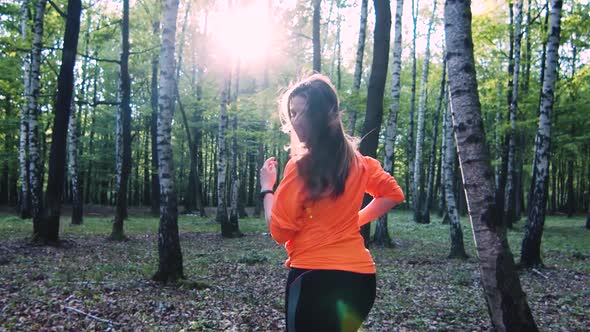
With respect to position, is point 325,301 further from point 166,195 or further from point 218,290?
point 166,195

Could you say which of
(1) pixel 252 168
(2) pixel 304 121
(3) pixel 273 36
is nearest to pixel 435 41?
(3) pixel 273 36

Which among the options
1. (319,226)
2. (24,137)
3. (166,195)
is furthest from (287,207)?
(24,137)

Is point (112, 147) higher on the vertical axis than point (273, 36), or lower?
lower

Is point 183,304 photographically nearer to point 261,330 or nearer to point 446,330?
point 261,330

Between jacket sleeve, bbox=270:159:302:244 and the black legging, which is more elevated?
jacket sleeve, bbox=270:159:302:244

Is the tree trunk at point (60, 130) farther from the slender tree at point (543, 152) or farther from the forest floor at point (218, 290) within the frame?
the slender tree at point (543, 152)

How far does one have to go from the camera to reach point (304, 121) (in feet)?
7.40

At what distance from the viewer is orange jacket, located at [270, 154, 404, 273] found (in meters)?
2.13

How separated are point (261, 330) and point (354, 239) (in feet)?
13.6

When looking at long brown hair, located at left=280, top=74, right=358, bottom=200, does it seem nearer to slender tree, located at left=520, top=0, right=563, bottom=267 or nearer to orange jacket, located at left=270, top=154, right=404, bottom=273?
orange jacket, located at left=270, top=154, right=404, bottom=273

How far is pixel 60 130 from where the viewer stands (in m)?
11.5

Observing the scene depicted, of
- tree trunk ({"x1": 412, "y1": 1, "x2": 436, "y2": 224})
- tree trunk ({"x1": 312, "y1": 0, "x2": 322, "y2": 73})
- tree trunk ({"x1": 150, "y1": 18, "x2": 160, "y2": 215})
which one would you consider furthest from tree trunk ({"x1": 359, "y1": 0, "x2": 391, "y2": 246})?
tree trunk ({"x1": 412, "y1": 1, "x2": 436, "y2": 224})

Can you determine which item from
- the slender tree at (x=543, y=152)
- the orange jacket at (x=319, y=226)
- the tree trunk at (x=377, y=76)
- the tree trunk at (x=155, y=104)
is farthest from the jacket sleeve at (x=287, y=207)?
the tree trunk at (x=155, y=104)

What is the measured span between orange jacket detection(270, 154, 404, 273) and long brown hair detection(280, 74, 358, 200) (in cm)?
5
